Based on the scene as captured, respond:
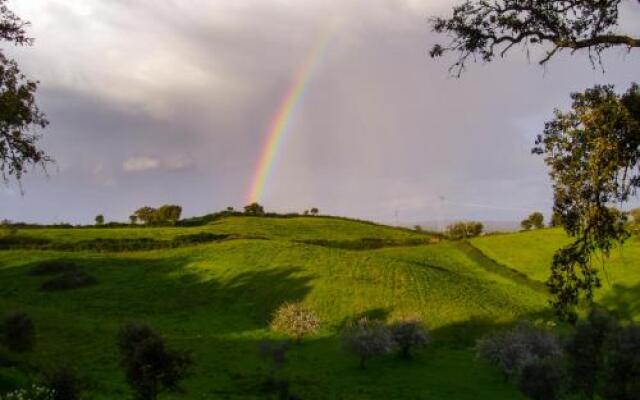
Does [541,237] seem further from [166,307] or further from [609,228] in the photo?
[609,228]

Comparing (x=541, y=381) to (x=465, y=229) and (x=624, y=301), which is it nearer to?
(x=624, y=301)

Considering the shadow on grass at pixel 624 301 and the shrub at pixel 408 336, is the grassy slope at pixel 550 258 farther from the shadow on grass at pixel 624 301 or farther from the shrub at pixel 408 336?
the shrub at pixel 408 336

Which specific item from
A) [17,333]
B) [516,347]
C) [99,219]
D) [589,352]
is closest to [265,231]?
[99,219]

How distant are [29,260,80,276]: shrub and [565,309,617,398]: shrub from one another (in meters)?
70.1

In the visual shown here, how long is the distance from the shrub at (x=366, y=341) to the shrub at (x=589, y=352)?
16861 mm

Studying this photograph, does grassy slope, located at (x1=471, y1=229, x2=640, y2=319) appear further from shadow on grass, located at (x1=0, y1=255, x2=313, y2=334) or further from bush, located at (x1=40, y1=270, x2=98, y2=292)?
bush, located at (x1=40, y1=270, x2=98, y2=292)

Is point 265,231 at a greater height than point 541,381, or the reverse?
point 265,231

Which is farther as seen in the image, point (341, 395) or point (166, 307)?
point (166, 307)

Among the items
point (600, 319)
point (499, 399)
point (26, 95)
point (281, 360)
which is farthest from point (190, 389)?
point (600, 319)

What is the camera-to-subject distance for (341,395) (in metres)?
42.6

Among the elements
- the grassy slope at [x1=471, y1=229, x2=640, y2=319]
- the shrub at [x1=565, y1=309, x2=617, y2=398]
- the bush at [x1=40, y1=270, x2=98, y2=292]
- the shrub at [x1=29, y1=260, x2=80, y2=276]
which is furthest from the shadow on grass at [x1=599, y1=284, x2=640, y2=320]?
the shrub at [x1=29, y1=260, x2=80, y2=276]

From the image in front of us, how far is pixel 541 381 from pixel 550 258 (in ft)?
257

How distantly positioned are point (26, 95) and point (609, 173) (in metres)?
21.4

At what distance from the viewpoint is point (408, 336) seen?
5609cm
